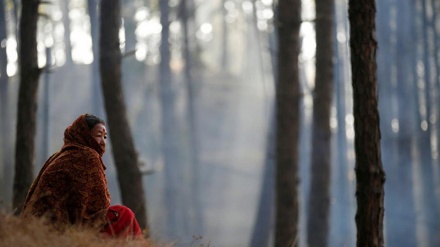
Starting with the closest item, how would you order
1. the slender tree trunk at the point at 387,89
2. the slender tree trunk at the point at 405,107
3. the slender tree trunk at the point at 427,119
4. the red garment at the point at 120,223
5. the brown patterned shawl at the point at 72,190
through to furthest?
1. the brown patterned shawl at the point at 72,190
2. the red garment at the point at 120,223
3. the slender tree trunk at the point at 427,119
4. the slender tree trunk at the point at 405,107
5. the slender tree trunk at the point at 387,89

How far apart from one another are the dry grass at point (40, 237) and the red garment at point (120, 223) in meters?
0.48

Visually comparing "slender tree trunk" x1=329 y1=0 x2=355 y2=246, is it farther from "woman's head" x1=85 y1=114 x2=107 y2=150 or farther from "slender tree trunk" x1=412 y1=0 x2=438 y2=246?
"woman's head" x1=85 y1=114 x2=107 y2=150

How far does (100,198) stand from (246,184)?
134ft

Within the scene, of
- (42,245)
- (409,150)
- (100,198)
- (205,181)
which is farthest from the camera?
(205,181)

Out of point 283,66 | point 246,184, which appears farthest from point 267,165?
point 246,184

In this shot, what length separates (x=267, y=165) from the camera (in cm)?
2419

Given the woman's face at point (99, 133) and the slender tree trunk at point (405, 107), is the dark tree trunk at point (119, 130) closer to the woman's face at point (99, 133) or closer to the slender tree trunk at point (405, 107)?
the woman's face at point (99, 133)

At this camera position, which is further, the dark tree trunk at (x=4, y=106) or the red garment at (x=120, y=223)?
the dark tree trunk at (x=4, y=106)

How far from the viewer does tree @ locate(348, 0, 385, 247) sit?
805 centimetres

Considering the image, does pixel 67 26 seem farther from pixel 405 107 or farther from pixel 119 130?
pixel 119 130

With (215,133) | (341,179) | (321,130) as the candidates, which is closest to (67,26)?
(215,133)

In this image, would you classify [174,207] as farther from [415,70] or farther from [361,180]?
[361,180]

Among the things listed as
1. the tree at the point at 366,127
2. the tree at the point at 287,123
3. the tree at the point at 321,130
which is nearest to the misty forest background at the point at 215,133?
the tree at the point at 321,130

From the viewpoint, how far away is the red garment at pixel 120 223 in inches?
278
